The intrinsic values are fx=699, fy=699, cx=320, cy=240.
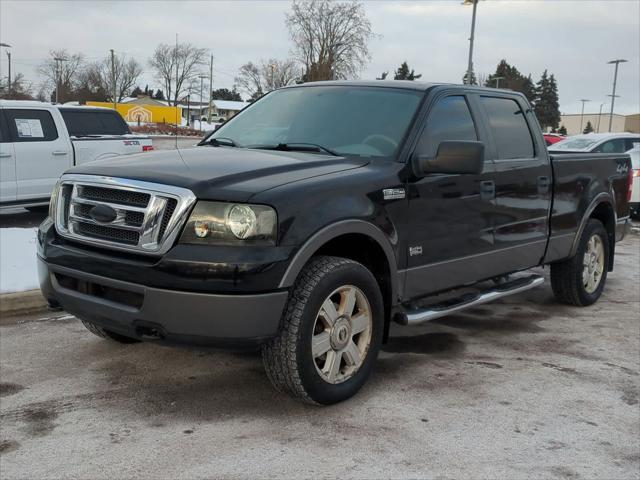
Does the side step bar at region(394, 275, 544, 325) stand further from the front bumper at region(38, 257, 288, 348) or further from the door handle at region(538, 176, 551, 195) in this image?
the front bumper at region(38, 257, 288, 348)

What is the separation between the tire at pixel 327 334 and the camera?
366cm

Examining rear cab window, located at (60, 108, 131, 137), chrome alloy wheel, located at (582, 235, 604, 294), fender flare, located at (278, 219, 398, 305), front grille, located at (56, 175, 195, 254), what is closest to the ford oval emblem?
front grille, located at (56, 175, 195, 254)

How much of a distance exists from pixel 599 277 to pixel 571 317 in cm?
84

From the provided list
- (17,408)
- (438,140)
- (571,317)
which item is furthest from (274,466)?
(571,317)

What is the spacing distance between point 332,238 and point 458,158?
1000mm

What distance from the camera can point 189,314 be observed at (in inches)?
135

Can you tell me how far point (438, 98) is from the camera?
4.86m

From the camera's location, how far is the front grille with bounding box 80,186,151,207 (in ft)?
11.9

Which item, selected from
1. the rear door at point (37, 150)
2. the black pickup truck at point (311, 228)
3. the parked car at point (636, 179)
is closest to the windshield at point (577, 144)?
the parked car at point (636, 179)

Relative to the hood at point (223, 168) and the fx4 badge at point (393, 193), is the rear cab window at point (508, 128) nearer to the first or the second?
the fx4 badge at point (393, 193)

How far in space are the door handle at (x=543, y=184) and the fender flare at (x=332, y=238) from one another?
2056 mm

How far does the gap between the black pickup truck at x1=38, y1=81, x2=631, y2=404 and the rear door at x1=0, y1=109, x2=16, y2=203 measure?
6.53 metres

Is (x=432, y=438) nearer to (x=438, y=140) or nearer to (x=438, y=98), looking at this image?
(x=438, y=140)

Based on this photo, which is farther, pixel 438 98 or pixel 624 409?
pixel 438 98
